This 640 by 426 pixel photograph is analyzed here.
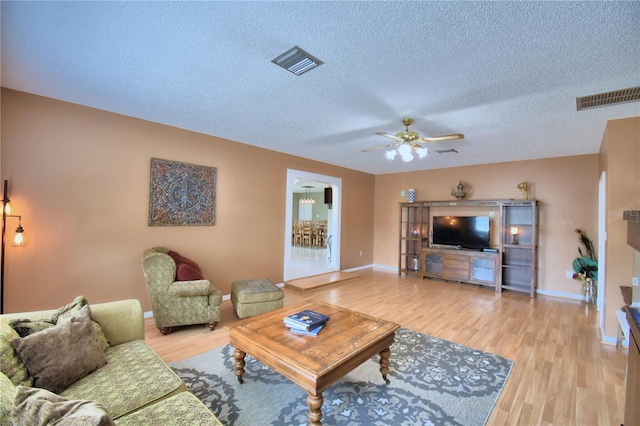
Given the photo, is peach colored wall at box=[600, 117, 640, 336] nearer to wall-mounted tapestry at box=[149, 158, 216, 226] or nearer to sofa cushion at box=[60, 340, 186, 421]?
sofa cushion at box=[60, 340, 186, 421]

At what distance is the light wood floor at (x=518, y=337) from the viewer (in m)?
2.08

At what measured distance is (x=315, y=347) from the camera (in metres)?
1.95

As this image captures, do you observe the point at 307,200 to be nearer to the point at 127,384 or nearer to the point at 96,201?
the point at 96,201

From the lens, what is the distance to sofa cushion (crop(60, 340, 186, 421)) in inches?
56.1

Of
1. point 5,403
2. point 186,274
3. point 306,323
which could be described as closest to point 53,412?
point 5,403

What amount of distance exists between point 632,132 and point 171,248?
5.81 m

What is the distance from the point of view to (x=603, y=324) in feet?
10.6

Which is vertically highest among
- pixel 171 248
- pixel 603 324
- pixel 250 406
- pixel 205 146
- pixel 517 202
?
pixel 205 146

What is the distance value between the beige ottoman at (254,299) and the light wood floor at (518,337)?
31 centimetres

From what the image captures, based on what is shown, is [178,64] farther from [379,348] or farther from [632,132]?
[632,132]

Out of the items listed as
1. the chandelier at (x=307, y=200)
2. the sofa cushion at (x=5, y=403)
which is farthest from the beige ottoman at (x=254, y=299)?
the chandelier at (x=307, y=200)

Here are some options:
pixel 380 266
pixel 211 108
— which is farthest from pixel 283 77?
pixel 380 266

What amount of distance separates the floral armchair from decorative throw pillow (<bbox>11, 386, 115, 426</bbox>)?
2273 mm

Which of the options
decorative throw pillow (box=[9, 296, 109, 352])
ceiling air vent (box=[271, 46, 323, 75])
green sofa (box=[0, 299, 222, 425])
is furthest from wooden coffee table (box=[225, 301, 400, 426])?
ceiling air vent (box=[271, 46, 323, 75])
